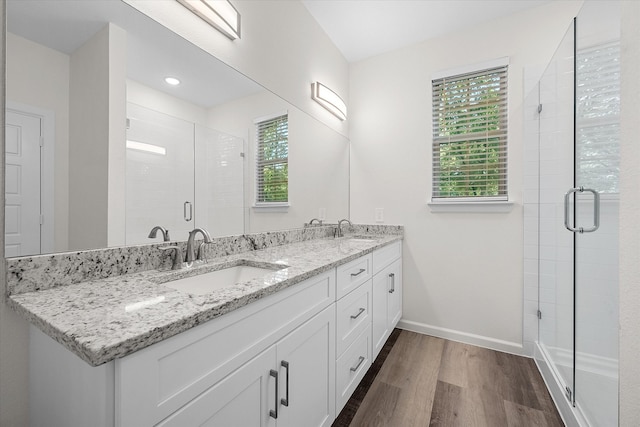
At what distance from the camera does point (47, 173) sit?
2.76 ft

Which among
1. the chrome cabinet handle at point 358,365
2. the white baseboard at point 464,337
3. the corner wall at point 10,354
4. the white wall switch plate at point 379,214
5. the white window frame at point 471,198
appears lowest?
the white baseboard at point 464,337

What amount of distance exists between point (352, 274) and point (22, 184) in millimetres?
1325

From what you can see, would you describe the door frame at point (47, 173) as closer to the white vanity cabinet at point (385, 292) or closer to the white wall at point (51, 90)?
the white wall at point (51, 90)

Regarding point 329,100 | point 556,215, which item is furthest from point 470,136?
point 329,100

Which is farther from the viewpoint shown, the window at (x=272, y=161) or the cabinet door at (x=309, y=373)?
the window at (x=272, y=161)

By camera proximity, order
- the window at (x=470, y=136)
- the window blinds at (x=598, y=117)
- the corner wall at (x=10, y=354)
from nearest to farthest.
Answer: the corner wall at (x=10, y=354) → the window blinds at (x=598, y=117) → the window at (x=470, y=136)

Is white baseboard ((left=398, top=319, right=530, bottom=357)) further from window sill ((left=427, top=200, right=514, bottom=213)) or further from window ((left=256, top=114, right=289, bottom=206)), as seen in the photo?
window ((left=256, top=114, right=289, bottom=206))

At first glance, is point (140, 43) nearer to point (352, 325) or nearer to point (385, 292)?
point (352, 325)

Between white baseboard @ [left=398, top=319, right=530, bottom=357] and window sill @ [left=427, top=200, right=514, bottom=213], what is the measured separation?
1015 mm

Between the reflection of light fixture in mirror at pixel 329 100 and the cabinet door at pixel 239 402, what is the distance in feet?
6.52

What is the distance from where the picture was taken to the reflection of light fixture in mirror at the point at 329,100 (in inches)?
89.7

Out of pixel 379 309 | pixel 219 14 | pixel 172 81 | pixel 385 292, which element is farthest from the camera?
pixel 385 292

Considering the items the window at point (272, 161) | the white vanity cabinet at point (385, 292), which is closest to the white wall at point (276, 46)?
the window at point (272, 161)

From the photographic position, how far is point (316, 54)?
7.52 feet
